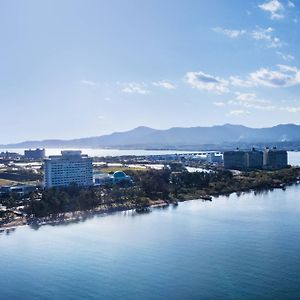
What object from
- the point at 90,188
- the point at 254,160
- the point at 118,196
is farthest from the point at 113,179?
the point at 254,160

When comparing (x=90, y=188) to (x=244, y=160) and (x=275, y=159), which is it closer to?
(x=244, y=160)

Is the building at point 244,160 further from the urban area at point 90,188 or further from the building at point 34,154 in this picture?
the building at point 34,154

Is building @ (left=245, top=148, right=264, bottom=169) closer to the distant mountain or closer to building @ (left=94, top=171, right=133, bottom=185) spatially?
building @ (left=94, top=171, right=133, bottom=185)

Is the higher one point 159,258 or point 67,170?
point 67,170

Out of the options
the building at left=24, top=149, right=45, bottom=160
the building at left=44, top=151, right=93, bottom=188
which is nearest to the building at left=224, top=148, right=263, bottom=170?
the building at left=44, top=151, right=93, bottom=188

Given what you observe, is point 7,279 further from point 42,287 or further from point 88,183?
point 88,183

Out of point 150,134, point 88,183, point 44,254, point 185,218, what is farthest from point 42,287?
point 150,134
